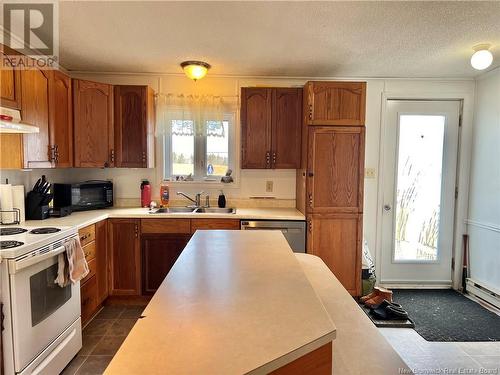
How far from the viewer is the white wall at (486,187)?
313cm

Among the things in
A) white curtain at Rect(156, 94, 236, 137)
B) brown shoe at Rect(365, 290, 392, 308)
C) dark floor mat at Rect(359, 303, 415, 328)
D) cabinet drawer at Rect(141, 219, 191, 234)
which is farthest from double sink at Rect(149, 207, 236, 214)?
dark floor mat at Rect(359, 303, 415, 328)

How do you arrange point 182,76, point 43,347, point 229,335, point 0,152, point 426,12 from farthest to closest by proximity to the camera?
point 182,76 < point 0,152 < point 426,12 < point 43,347 < point 229,335

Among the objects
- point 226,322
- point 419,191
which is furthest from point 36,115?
point 419,191

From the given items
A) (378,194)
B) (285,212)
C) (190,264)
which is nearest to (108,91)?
(285,212)

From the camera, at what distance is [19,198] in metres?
2.38

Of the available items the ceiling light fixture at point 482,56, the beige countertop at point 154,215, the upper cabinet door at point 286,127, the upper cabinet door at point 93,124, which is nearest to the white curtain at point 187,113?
the upper cabinet door at point 93,124

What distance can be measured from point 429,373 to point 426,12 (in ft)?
8.15

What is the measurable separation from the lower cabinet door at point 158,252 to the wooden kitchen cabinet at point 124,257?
2.6 inches

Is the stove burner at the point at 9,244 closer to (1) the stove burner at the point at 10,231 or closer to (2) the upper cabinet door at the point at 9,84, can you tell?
(1) the stove burner at the point at 10,231

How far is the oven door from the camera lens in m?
1.66

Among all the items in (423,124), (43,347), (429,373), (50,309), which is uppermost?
(423,124)

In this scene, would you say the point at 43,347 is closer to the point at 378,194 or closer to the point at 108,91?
the point at 108,91

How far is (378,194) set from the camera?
360cm

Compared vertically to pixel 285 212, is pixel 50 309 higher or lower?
lower
